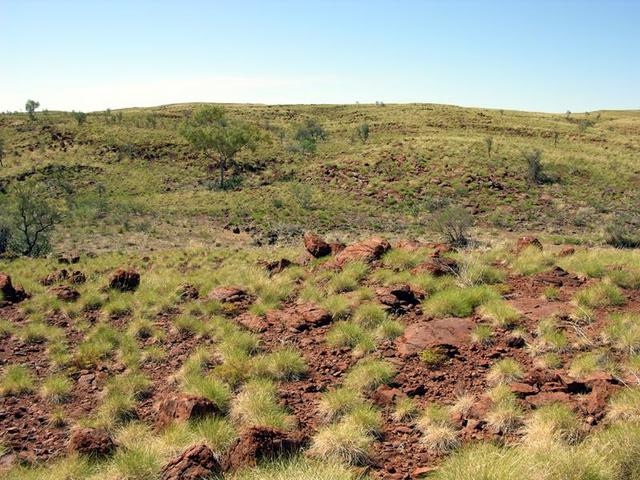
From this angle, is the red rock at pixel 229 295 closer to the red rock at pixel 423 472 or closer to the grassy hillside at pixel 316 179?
the red rock at pixel 423 472

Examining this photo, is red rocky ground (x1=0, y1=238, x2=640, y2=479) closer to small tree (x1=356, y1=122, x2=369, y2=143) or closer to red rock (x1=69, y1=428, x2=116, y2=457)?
red rock (x1=69, y1=428, x2=116, y2=457)

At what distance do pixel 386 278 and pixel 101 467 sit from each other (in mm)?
7179

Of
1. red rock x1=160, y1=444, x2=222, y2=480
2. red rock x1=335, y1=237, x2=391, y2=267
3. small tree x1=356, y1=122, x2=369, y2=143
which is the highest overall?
small tree x1=356, y1=122, x2=369, y2=143

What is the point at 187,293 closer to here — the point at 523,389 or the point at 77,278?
the point at 77,278

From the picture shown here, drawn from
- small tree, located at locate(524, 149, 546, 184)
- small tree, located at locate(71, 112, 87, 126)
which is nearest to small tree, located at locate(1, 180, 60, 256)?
small tree, located at locate(524, 149, 546, 184)

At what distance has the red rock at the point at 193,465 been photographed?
15.0ft

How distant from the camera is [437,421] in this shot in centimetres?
550

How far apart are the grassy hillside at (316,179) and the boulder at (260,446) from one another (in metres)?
22.7

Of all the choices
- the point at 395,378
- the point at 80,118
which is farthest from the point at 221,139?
the point at 395,378

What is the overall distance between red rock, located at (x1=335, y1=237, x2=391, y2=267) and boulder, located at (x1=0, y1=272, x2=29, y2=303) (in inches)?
333

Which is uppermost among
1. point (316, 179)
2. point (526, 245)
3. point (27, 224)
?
point (316, 179)

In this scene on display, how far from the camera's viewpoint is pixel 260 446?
4930 mm

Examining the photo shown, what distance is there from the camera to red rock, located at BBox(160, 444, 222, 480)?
4582 millimetres

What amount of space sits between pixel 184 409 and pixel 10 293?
9109mm
